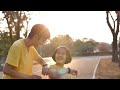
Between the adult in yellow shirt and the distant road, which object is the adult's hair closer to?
the adult in yellow shirt

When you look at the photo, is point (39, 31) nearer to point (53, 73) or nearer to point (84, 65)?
point (53, 73)

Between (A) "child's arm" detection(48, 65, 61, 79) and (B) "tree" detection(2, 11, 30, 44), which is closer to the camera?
(A) "child's arm" detection(48, 65, 61, 79)

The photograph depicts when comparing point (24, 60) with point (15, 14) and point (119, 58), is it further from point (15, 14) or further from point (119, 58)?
point (119, 58)

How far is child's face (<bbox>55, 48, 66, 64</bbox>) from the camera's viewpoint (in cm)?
197

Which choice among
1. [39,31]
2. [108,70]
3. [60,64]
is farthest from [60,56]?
[108,70]

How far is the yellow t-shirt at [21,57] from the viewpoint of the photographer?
1.66m

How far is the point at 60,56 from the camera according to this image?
197cm

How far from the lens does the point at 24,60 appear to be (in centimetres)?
176

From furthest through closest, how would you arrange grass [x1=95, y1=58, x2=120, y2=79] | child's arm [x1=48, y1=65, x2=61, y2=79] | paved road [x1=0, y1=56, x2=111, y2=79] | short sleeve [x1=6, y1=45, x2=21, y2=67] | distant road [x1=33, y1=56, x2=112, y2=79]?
grass [x1=95, y1=58, x2=120, y2=79] < distant road [x1=33, y1=56, x2=112, y2=79] < paved road [x1=0, y1=56, x2=111, y2=79] < child's arm [x1=48, y1=65, x2=61, y2=79] < short sleeve [x1=6, y1=45, x2=21, y2=67]

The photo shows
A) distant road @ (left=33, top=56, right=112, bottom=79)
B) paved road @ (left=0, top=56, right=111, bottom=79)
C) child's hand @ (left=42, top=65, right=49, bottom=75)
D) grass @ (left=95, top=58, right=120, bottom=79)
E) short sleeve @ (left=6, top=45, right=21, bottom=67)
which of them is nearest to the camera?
short sleeve @ (left=6, top=45, right=21, bottom=67)

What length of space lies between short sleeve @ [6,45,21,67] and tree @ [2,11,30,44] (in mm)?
726

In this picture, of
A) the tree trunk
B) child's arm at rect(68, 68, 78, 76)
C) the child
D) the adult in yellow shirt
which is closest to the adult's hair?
the adult in yellow shirt
